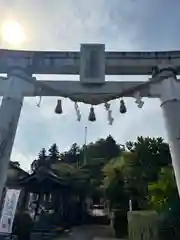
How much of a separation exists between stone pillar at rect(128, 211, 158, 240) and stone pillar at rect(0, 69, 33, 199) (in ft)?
17.3

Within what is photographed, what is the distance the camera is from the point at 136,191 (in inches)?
550

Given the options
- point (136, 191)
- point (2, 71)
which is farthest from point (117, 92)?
point (136, 191)

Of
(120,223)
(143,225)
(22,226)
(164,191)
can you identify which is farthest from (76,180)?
(143,225)

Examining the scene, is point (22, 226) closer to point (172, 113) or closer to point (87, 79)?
point (87, 79)

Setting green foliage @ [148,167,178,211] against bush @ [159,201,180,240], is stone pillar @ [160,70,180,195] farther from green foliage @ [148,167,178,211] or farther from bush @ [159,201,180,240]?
green foliage @ [148,167,178,211]

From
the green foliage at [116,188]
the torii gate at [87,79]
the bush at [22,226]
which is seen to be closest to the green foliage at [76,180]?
the green foliage at [116,188]

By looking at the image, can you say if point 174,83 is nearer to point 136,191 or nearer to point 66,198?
point 136,191

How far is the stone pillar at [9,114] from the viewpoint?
475 cm

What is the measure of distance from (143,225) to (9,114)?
5649mm

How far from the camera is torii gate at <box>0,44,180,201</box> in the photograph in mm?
4992

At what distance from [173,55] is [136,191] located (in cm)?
953

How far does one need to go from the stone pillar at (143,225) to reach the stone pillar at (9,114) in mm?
5275

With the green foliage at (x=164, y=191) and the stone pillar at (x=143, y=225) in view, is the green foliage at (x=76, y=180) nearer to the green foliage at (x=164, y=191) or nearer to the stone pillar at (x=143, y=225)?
the green foliage at (x=164, y=191)

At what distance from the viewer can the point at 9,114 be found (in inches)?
197
